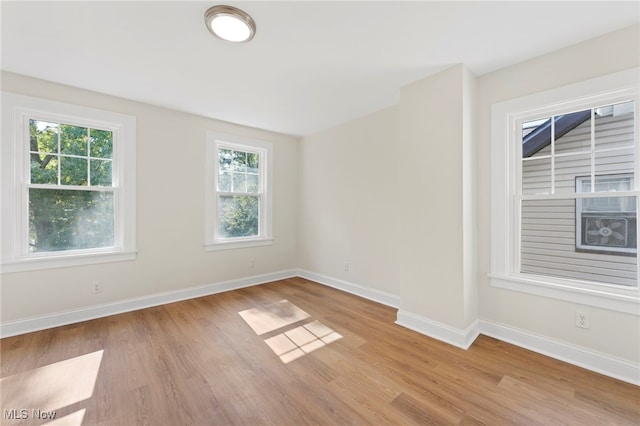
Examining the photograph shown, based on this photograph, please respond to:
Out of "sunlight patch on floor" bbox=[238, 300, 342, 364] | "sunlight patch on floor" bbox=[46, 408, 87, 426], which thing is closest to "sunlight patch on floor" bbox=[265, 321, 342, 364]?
"sunlight patch on floor" bbox=[238, 300, 342, 364]

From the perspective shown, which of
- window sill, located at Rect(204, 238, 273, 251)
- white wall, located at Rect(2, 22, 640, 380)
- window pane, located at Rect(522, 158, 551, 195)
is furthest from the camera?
window sill, located at Rect(204, 238, 273, 251)

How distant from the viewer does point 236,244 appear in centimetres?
405

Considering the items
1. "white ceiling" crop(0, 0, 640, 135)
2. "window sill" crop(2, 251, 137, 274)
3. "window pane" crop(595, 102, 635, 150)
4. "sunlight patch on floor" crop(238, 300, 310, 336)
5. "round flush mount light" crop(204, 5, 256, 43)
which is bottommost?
"sunlight patch on floor" crop(238, 300, 310, 336)

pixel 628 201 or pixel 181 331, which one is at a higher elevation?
pixel 628 201

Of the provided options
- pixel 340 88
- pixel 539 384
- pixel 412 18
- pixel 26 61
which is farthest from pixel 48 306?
pixel 539 384

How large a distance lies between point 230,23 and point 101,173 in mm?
2407

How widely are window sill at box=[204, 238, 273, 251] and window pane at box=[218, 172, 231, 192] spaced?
82 cm

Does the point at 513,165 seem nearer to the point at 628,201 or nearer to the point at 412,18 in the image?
the point at 628,201

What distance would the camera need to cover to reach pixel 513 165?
2.46 m

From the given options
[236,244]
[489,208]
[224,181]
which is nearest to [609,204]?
[489,208]

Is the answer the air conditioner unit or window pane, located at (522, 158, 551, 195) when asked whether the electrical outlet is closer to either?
the air conditioner unit

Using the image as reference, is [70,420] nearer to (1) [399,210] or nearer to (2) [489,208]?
(1) [399,210]

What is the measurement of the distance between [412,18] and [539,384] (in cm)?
271

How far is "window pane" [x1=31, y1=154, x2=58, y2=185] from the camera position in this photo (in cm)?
265
